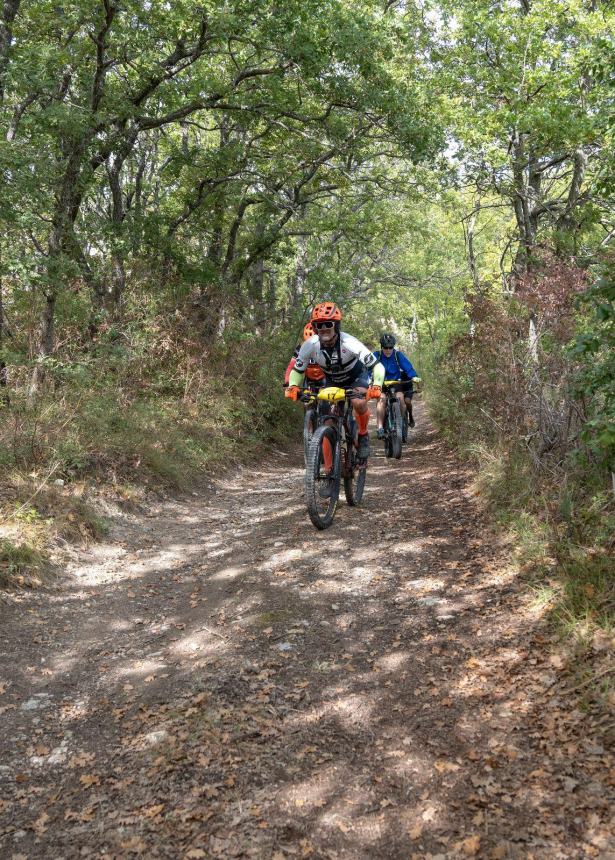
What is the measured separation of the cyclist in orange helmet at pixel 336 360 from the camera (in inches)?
273

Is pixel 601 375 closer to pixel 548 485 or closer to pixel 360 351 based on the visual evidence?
pixel 548 485

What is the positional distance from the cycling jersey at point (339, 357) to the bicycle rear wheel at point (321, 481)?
0.78m

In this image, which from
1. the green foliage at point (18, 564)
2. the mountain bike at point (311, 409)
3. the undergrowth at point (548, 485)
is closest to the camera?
the undergrowth at point (548, 485)

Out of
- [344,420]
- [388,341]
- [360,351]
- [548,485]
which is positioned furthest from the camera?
[388,341]

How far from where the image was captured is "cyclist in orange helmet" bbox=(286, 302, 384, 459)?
22.7 ft

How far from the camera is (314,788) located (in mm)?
3002

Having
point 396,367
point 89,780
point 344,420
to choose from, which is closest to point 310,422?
point 344,420

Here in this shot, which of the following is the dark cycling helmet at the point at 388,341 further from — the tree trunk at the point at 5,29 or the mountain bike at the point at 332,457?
the tree trunk at the point at 5,29

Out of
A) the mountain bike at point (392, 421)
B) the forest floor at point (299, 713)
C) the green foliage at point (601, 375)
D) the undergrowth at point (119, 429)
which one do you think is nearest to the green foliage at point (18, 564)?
the undergrowth at point (119, 429)

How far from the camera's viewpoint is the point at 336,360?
722cm

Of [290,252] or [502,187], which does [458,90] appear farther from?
[290,252]

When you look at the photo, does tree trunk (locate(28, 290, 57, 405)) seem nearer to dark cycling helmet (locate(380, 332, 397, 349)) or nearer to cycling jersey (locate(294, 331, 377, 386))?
cycling jersey (locate(294, 331, 377, 386))

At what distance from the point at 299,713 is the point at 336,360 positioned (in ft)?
14.2

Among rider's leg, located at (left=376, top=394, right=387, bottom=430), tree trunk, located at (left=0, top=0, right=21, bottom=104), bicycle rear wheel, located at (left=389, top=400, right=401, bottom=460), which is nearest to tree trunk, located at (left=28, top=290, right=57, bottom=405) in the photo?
tree trunk, located at (left=0, top=0, right=21, bottom=104)
